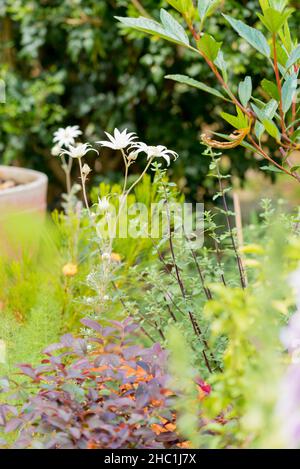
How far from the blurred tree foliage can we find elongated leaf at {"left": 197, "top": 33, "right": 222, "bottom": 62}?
1500 mm

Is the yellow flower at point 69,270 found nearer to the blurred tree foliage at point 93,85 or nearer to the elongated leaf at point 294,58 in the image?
the elongated leaf at point 294,58

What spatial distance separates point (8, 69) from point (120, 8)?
2.16 ft

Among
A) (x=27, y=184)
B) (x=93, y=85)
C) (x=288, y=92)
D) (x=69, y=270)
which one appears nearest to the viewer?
(x=288, y=92)

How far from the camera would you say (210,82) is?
2969 millimetres

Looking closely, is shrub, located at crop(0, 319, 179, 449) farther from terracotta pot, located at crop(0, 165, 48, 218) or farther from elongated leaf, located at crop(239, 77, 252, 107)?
terracotta pot, located at crop(0, 165, 48, 218)

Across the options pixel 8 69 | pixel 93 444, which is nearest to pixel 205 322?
pixel 93 444

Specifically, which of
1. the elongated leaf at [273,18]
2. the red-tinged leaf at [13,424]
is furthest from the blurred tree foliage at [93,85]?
the red-tinged leaf at [13,424]

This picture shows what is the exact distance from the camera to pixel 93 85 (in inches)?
127

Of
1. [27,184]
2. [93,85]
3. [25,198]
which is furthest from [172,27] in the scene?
[93,85]

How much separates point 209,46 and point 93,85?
201 centimetres

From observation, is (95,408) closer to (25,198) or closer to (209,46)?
(209,46)

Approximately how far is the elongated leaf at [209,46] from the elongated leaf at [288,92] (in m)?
0.14

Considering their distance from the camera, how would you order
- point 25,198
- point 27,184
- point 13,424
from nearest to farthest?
point 13,424
point 25,198
point 27,184

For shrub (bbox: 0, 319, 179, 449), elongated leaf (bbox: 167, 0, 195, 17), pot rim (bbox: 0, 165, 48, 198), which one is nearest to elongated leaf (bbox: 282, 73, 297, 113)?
elongated leaf (bbox: 167, 0, 195, 17)
